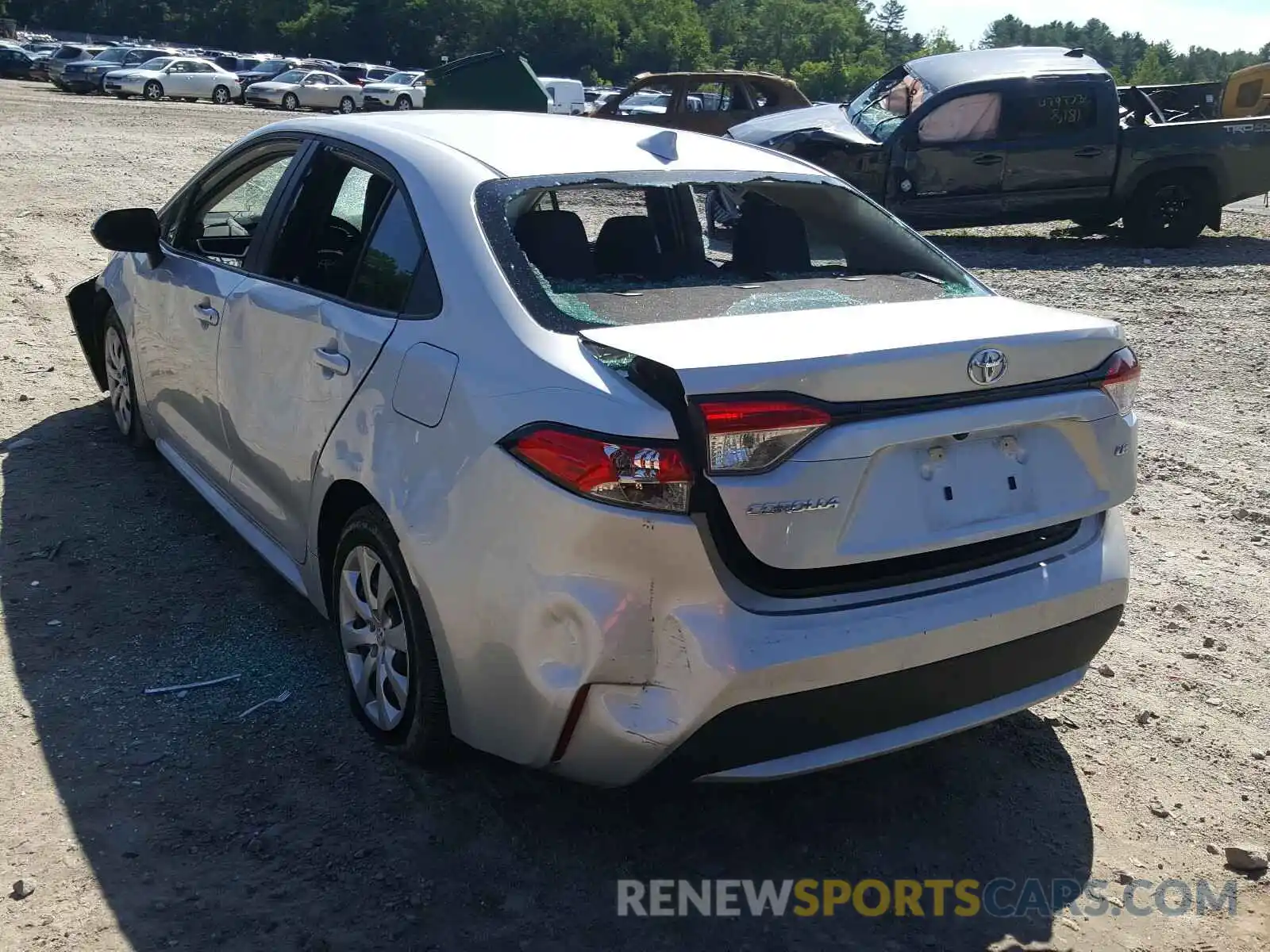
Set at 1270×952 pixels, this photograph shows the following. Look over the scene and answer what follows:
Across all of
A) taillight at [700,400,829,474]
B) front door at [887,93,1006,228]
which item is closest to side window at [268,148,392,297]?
taillight at [700,400,829,474]

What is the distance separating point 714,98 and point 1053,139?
6.80 m

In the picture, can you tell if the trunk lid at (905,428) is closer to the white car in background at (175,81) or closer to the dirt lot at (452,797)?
the dirt lot at (452,797)

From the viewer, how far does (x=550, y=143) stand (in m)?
3.55

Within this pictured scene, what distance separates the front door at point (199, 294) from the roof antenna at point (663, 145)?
1.24 metres

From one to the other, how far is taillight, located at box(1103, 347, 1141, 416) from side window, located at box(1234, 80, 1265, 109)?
1473cm

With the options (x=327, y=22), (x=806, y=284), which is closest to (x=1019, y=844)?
(x=806, y=284)

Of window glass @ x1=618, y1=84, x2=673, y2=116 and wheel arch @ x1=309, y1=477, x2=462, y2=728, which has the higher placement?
window glass @ x1=618, y1=84, x2=673, y2=116

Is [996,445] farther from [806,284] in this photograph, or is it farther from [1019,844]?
[1019,844]

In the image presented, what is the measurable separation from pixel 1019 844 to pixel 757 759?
888mm

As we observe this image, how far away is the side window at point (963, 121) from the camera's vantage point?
39.2 ft

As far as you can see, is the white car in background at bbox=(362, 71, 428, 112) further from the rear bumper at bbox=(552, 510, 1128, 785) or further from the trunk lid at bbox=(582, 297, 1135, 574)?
the rear bumper at bbox=(552, 510, 1128, 785)

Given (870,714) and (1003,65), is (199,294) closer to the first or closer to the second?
(870,714)

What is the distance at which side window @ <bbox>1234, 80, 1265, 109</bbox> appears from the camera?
1541 centimetres

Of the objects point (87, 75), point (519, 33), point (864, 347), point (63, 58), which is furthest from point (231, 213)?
point (519, 33)
